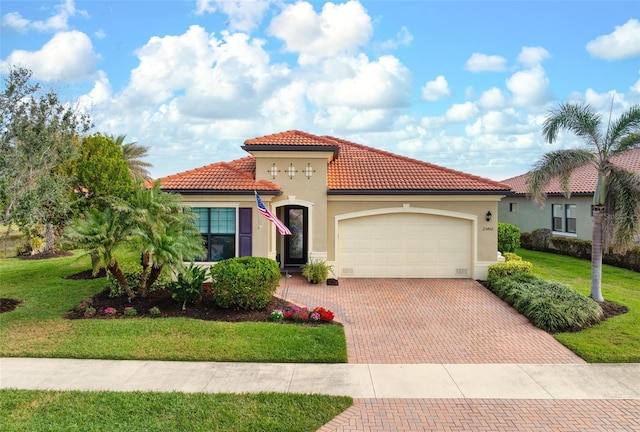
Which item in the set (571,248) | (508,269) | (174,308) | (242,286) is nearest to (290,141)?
(242,286)

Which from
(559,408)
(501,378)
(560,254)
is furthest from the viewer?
(560,254)

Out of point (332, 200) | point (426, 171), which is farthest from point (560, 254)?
point (332, 200)

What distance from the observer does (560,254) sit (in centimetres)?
2419

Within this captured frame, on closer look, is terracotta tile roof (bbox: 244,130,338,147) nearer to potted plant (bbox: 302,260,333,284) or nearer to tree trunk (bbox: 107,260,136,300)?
potted plant (bbox: 302,260,333,284)

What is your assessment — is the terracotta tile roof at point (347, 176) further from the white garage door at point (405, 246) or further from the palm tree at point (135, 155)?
the palm tree at point (135, 155)

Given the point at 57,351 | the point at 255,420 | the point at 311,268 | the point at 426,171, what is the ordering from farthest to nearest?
1. the point at 426,171
2. the point at 311,268
3. the point at 57,351
4. the point at 255,420

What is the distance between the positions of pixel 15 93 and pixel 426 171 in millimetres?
13827

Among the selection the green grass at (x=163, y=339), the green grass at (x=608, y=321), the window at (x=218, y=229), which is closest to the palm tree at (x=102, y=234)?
the green grass at (x=163, y=339)

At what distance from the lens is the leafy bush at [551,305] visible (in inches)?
441

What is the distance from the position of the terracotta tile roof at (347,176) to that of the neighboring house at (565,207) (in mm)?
6677

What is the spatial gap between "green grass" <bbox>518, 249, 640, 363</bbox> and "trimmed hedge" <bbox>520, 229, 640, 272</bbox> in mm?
493

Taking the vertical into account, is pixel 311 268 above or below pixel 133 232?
below

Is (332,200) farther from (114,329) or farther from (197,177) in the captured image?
(114,329)

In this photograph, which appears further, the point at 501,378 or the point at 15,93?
the point at 15,93
